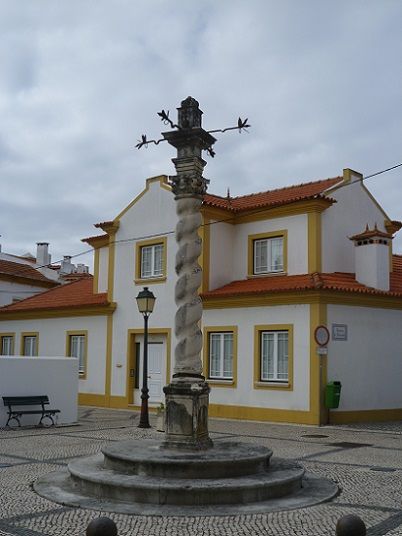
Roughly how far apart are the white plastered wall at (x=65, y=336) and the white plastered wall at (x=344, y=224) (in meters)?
8.65

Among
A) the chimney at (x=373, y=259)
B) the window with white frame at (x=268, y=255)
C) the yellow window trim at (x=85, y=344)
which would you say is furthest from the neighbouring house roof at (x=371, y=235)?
the yellow window trim at (x=85, y=344)

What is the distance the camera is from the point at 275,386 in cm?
1900

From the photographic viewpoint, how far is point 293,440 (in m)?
14.9

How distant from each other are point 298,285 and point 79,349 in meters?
10.1

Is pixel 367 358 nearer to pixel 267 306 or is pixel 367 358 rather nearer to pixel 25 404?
pixel 267 306

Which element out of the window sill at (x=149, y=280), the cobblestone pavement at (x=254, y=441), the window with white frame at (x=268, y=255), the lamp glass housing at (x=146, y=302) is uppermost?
the window with white frame at (x=268, y=255)

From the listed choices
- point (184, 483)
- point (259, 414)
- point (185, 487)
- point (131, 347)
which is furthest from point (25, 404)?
point (185, 487)

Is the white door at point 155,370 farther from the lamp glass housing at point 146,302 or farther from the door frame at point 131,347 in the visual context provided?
the lamp glass housing at point 146,302

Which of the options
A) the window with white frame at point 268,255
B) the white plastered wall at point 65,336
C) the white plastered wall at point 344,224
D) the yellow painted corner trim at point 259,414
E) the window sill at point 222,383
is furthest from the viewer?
the white plastered wall at point 65,336

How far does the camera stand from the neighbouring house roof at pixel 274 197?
68.3 ft

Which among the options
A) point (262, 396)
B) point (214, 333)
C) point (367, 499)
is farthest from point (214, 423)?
point (367, 499)

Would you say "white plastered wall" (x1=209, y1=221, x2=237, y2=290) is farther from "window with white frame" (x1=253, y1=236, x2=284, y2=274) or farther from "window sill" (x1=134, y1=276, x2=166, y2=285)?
"window sill" (x1=134, y1=276, x2=166, y2=285)

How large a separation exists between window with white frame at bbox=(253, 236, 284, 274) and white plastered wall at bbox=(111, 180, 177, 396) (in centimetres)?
270

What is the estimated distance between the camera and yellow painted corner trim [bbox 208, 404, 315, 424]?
60.0 feet
